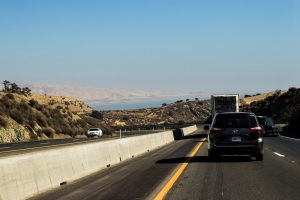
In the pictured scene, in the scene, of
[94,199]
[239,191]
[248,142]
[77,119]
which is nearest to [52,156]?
[94,199]

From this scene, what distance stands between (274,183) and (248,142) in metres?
5.71

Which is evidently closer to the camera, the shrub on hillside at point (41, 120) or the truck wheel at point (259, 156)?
the truck wheel at point (259, 156)

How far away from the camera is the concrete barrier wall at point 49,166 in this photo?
10.6m

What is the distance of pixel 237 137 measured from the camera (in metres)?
18.9

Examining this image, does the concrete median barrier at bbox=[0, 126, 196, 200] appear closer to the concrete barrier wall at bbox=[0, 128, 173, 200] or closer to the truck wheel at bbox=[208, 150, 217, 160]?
the concrete barrier wall at bbox=[0, 128, 173, 200]

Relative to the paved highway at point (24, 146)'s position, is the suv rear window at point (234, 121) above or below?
above

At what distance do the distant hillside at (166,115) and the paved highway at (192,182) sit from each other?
122 m

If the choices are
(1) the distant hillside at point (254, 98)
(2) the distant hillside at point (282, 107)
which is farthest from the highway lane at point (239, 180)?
(1) the distant hillside at point (254, 98)

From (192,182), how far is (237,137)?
5.99m

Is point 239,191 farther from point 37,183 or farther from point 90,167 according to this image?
point 90,167

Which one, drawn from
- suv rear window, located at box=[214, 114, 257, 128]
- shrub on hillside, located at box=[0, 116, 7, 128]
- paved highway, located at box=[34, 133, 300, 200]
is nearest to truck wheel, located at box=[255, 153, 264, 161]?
paved highway, located at box=[34, 133, 300, 200]

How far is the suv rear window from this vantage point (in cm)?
1922

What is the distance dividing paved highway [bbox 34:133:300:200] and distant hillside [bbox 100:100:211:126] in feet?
400

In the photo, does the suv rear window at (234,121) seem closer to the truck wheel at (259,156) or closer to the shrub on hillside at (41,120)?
the truck wheel at (259,156)
